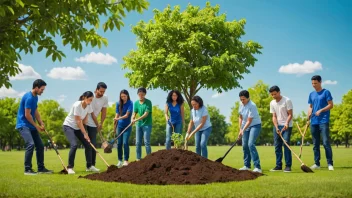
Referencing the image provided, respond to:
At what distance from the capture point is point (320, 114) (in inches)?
460

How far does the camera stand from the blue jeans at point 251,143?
35.7ft

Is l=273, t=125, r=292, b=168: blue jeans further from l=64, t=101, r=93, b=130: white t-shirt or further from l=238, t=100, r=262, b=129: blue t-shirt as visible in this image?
l=64, t=101, r=93, b=130: white t-shirt

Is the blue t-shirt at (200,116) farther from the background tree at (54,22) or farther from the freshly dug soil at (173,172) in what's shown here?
the background tree at (54,22)

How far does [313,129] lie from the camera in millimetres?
11930

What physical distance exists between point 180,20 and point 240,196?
2486 cm

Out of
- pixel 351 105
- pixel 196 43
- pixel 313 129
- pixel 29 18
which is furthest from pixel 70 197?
pixel 351 105

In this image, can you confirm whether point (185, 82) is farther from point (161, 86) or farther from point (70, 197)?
point (70, 197)

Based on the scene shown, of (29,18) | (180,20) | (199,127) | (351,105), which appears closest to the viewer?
(29,18)

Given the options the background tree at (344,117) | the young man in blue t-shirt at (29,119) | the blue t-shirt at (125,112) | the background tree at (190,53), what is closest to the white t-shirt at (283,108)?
the blue t-shirt at (125,112)

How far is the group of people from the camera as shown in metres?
10.5

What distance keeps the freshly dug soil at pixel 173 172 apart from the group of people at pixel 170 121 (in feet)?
4.43

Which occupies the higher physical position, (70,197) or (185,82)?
(185,82)

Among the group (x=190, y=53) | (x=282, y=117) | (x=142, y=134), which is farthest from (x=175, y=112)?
(x=190, y=53)

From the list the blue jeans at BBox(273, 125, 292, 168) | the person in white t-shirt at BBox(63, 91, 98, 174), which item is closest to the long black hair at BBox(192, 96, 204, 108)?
the blue jeans at BBox(273, 125, 292, 168)
